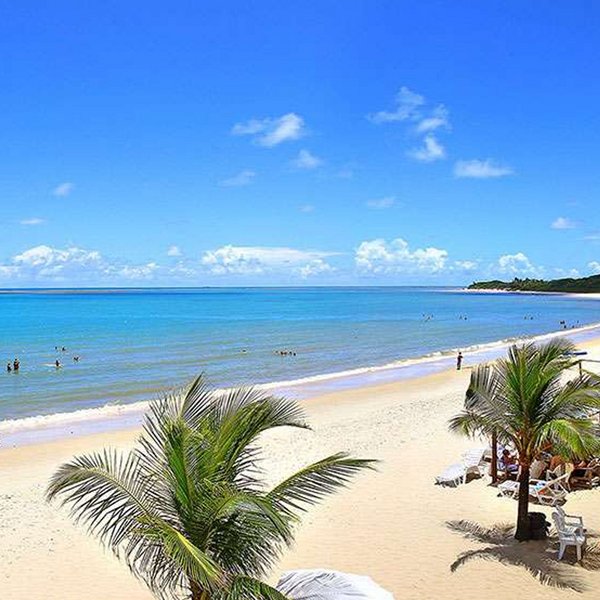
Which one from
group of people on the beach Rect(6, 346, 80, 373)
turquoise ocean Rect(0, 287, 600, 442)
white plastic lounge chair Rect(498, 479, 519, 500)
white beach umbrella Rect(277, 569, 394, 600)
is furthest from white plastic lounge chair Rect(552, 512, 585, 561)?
group of people on the beach Rect(6, 346, 80, 373)

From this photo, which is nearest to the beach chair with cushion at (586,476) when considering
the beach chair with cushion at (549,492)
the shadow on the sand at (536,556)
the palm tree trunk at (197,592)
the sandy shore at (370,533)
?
the sandy shore at (370,533)

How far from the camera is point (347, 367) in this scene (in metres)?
38.6

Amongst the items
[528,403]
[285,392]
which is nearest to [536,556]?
[528,403]

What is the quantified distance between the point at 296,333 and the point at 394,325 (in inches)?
606

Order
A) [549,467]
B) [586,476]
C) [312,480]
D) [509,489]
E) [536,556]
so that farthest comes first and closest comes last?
[549,467], [586,476], [509,489], [536,556], [312,480]

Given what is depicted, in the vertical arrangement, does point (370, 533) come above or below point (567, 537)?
below

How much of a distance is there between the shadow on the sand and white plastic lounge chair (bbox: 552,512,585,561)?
0.16 meters

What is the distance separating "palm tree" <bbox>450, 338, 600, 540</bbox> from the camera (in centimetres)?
979

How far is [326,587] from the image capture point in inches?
283

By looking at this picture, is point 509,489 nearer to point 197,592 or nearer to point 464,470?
point 464,470

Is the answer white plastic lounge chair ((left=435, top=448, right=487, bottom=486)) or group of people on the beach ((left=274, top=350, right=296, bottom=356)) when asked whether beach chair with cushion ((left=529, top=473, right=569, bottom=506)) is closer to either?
white plastic lounge chair ((left=435, top=448, right=487, bottom=486))

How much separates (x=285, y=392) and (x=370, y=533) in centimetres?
1817

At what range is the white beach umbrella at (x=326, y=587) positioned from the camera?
277 inches

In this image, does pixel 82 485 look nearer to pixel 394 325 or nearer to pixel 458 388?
pixel 458 388
